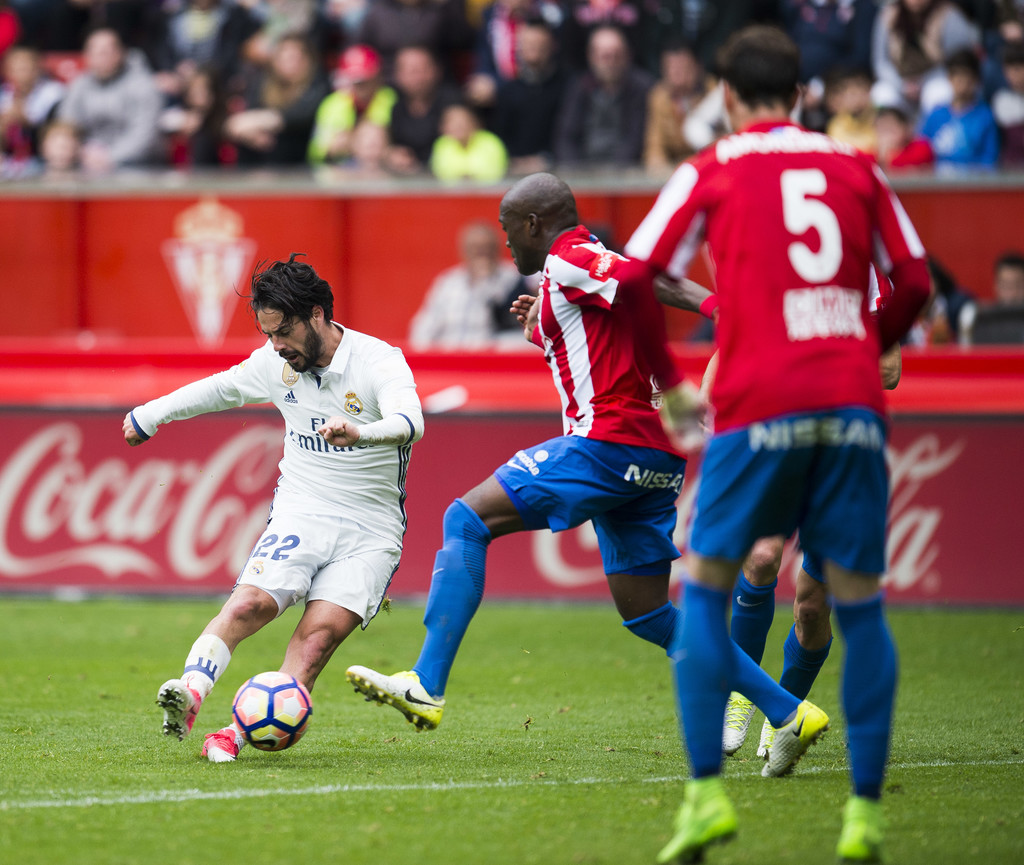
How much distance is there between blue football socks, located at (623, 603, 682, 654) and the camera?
5723mm

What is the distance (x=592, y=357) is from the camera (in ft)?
18.5

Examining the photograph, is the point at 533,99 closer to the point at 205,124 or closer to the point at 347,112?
the point at 347,112

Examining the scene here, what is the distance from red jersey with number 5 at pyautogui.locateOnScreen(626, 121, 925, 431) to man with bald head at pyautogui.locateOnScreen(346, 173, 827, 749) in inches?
51.1

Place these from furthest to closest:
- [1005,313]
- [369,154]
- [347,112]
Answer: [347,112]
[369,154]
[1005,313]

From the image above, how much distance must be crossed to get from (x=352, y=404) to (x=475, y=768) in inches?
59.5

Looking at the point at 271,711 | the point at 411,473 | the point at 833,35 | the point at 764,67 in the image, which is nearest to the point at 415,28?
the point at 833,35

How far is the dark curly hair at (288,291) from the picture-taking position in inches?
228

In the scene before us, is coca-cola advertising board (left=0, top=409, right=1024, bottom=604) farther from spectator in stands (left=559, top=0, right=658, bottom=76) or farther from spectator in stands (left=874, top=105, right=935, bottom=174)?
spectator in stands (left=559, top=0, right=658, bottom=76)

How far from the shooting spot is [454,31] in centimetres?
1495

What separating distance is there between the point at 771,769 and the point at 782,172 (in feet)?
8.02

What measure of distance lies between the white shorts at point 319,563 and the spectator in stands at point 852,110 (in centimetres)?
795

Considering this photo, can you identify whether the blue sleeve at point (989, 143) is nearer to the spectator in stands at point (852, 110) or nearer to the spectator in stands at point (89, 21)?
the spectator in stands at point (852, 110)

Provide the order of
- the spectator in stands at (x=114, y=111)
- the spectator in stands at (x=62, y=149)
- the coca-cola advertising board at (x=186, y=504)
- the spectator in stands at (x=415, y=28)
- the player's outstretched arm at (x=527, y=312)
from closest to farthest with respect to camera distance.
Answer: the player's outstretched arm at (x=527, y=312)
the coca-cola advertising board at (x=186, y=504)
the spectator in stands at (x=62, y=149)
the spectator in stands at (x=114, y=111)
the spectator in stands at (x=415, y=28)

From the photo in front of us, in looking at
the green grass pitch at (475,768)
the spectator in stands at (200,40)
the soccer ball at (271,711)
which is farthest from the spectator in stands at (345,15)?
the soccer ball at (271,711)
